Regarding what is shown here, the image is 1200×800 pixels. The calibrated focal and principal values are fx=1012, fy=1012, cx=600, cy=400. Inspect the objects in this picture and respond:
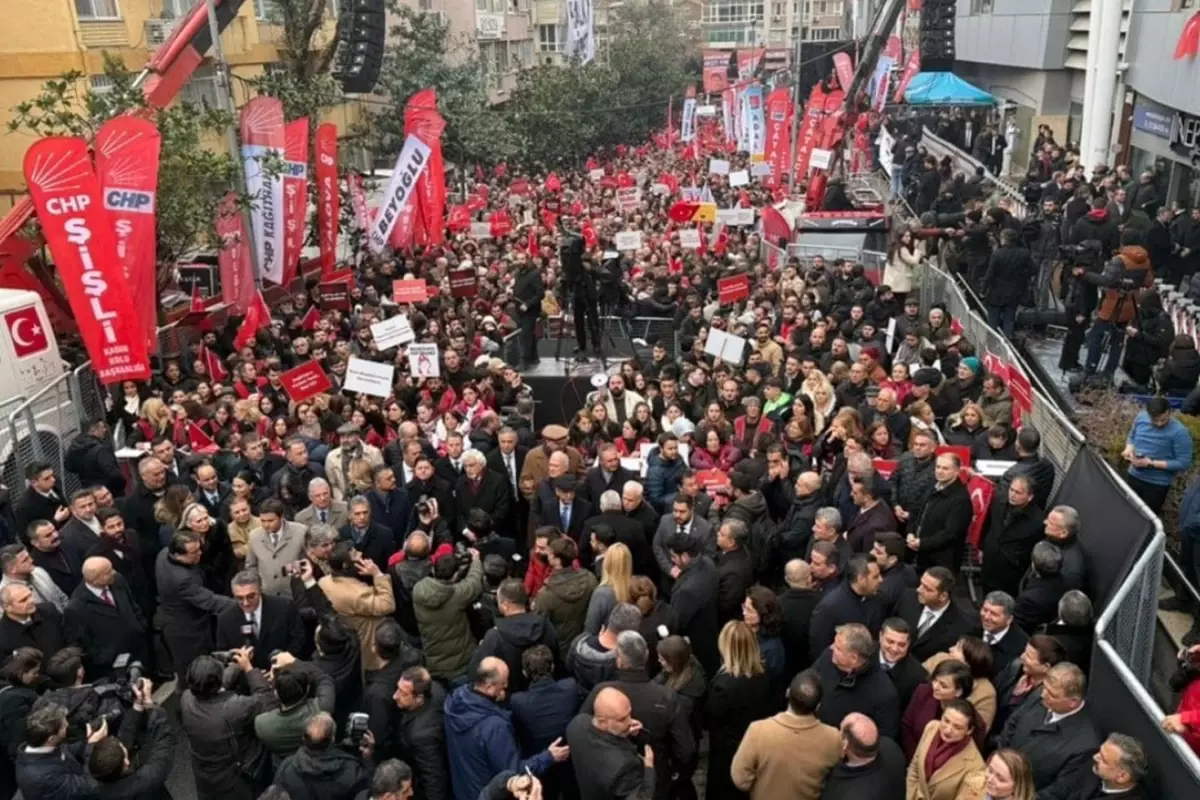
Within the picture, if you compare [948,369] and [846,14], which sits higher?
[846,14]

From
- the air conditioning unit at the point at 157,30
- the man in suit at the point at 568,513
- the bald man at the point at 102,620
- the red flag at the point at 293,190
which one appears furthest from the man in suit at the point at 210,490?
the air conditioning unit at the point at 157,30

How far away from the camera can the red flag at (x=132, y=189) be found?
1173 cm

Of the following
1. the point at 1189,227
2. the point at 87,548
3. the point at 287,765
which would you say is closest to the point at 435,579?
the point at 287,765

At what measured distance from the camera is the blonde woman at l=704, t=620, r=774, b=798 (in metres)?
5.48

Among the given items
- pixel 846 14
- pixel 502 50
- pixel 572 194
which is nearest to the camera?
pixel 572 194

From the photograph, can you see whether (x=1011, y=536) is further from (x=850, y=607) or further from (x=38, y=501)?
(x=38, y=501)

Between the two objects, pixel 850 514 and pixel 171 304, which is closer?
pixel 850 514

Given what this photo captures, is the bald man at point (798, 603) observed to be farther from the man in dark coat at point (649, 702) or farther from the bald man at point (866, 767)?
the bald man at point (866, 767)

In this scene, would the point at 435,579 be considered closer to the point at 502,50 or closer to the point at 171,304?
the point at 171,304

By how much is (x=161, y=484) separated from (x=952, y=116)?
110 ft

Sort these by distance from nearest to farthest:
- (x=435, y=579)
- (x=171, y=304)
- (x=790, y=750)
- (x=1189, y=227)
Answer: (x=790, y=750) < (x=435, y=579) < (x=1189, y=227) < (x=171, y=304)

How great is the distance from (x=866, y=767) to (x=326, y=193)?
15639mm

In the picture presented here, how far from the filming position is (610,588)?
20.6ft

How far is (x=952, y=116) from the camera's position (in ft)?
117
